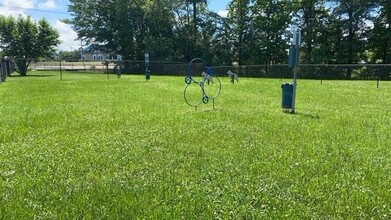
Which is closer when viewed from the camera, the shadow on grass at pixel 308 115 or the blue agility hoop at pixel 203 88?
the shadow on grass at pixel 308 115

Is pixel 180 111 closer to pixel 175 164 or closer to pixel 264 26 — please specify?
pixel 175 164

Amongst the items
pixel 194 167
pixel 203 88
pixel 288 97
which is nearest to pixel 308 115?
pixel 288 97

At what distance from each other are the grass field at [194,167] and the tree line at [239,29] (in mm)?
32703

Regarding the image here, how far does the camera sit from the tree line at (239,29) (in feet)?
120

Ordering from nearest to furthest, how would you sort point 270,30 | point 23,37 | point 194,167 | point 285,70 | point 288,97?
point 194,167, point 288,97, point 285,70, point 23,37, point 270,30

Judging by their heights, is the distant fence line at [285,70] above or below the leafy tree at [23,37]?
below

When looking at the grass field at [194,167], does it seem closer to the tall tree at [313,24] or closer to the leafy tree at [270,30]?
the tall tree at [313,24]

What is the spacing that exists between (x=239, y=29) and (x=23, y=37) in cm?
2552

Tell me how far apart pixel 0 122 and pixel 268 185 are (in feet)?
20.7

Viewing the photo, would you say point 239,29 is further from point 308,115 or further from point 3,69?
point 308,115

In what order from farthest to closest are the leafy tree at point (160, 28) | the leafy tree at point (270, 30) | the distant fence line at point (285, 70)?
the leafy tree at point (160, 28) → the leafy tree at point (270, 30) → the distant fence line at point (285, 70)

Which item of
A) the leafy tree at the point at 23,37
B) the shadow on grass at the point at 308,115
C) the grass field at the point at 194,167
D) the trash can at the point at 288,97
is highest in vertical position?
the leafy tree at the point at 23,37

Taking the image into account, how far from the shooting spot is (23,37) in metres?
38.3

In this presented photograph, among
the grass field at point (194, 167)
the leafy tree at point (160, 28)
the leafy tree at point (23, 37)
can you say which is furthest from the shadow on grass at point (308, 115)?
the leafy tree at point (23, 37)
